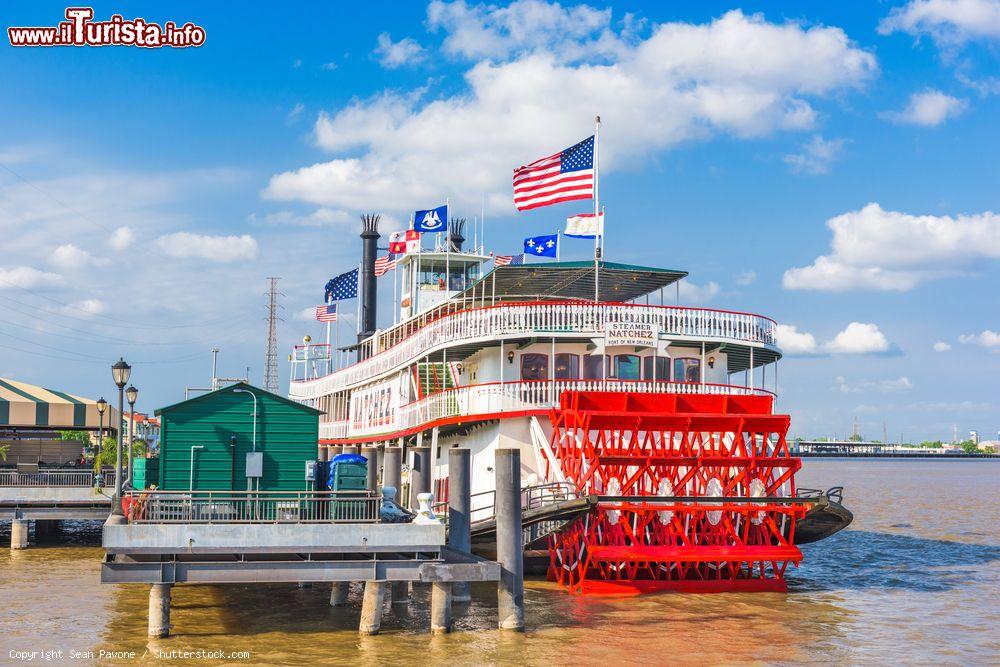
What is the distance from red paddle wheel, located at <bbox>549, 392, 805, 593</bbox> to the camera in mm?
18906

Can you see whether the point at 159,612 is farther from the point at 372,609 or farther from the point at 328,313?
the point at 328,313

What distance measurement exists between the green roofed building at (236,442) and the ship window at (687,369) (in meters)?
9.25

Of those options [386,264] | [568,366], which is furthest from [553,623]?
[386,264]

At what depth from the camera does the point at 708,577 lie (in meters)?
20.5

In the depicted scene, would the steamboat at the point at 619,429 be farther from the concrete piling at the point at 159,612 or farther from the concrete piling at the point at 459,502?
the concrete piling at the point at 159,612

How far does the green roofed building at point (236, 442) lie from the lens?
16.0 metres

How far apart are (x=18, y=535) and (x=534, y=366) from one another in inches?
525

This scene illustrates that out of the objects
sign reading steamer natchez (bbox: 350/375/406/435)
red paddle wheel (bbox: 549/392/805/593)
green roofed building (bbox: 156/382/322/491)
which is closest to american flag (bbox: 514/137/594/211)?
red paddle wheel (bbox: 549/392/805/593)

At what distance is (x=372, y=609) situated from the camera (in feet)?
48.7

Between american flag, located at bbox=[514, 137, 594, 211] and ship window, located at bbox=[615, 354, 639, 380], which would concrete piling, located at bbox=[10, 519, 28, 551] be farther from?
ship window, located at bbox=[615, 354, 639, 380]

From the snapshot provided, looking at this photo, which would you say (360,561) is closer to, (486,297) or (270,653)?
(270,653)

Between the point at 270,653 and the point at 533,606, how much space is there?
15.9ft

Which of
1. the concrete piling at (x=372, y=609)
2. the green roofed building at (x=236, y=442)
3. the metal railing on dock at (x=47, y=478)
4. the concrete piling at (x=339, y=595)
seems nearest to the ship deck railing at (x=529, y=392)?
the concrete piling at (x=339, y=595)

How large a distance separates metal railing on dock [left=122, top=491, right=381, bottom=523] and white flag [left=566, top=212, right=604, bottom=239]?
1056 cm
